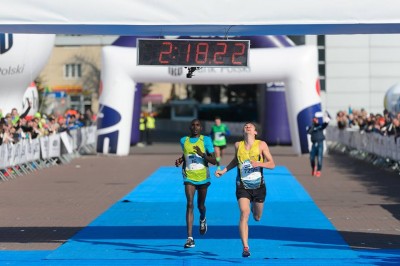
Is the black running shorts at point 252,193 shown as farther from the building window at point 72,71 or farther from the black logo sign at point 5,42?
the building window at point 72,71

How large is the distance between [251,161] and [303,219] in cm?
437

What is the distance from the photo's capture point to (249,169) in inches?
518

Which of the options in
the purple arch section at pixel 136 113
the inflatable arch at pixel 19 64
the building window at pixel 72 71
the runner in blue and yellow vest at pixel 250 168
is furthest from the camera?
the building window at pixel 72 71

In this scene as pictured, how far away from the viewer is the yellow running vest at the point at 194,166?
14.0 metres

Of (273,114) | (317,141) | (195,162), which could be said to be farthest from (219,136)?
(195,162)

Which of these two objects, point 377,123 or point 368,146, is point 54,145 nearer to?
point 368,146

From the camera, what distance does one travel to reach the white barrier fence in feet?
94.8

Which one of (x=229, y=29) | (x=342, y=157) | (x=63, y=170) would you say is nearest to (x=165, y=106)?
(x=342, y=157)

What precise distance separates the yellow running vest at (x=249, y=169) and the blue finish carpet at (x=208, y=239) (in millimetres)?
877

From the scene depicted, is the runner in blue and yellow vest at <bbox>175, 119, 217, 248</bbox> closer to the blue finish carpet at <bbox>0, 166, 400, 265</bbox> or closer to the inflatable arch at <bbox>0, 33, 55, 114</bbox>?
the blue finish carpet at <bbox>0, 166, 400, 265</bbox>

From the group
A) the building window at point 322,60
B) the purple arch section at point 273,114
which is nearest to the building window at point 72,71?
the building window at point 322,60

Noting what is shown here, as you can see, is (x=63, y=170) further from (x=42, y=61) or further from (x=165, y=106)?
(x=165, y=106)

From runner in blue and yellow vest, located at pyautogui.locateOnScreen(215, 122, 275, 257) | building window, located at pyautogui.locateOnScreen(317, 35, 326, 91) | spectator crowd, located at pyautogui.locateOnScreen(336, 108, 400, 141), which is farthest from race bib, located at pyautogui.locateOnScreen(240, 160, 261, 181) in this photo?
building window, located at pyautogui.locateOnScreen(317, 35, 326, 91)
